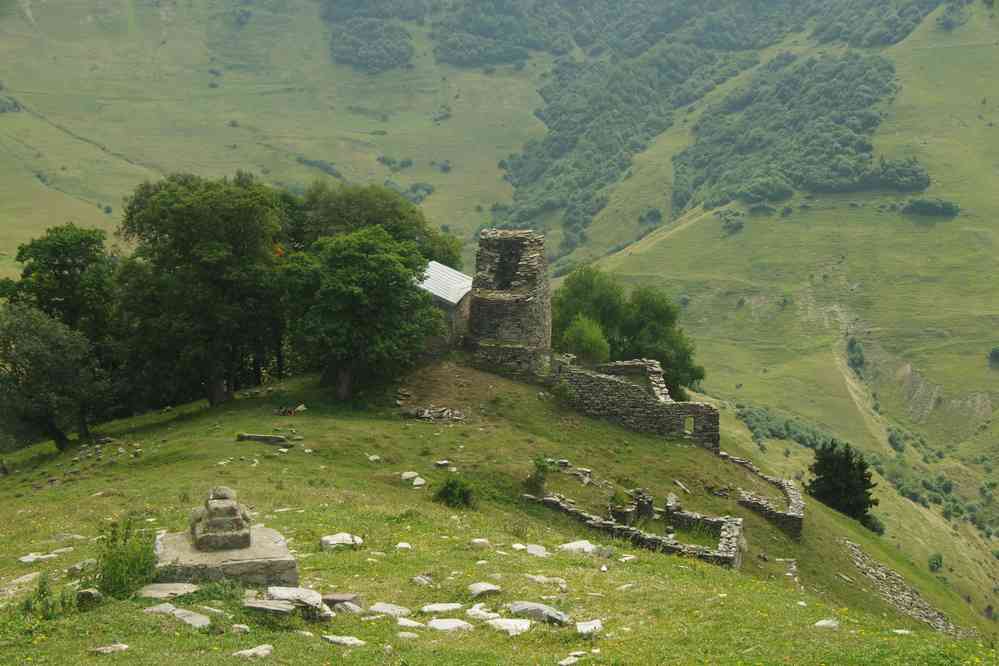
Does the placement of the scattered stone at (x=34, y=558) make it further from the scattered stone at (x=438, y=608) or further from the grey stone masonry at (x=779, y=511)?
the grey stone masonry at (x=779, y=511)

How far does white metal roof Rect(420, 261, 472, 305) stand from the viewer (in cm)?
4067

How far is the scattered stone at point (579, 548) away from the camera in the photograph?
73.0 feet

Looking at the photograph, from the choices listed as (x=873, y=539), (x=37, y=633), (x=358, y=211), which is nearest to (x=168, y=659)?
(x=37, y=633)

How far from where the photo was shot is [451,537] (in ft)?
73.6

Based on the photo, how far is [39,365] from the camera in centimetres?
3925

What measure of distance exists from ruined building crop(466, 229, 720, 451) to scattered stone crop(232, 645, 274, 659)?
2365 cm

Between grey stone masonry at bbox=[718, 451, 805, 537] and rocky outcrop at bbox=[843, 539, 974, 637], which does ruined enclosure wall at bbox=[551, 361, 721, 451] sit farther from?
rocky outcrop at bbox=[843, 539, 974, 637]

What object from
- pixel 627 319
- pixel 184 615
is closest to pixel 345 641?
pixel 184 615

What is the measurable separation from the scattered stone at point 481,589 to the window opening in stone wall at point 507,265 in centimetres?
2407

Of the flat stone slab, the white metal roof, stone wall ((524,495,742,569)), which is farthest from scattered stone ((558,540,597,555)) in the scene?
the white metal roof

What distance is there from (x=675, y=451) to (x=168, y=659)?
24.2 meters

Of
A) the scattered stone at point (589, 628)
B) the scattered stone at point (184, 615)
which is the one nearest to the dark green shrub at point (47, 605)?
the scattered stone at point (184, 615)

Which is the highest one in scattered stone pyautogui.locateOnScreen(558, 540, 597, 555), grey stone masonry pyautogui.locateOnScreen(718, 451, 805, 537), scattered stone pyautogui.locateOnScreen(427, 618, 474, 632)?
scattered stone pyautogui.locateOnScreen(427, 618, 474, 632)

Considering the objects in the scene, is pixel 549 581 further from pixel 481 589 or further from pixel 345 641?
pixel 345 641
